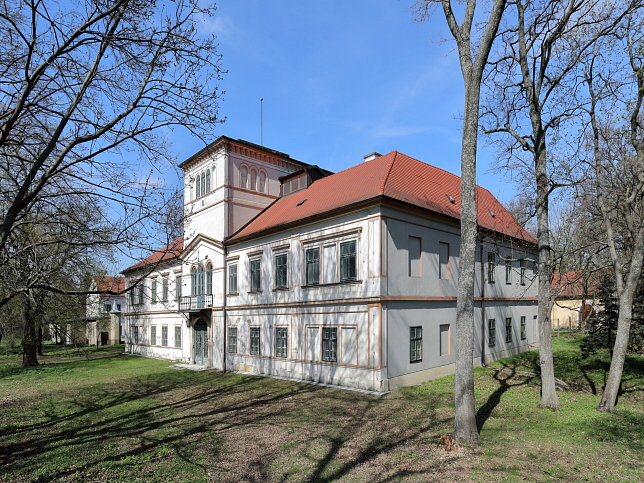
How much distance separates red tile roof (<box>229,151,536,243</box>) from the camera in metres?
17.1

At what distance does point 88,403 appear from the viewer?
50.2 feet

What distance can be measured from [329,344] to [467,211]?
381 inches

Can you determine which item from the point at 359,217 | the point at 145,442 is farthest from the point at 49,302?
the point at 359,217

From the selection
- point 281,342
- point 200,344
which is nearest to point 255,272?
point 281,342

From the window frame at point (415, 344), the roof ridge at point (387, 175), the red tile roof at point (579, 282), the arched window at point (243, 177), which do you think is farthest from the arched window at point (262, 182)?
the red tile roof at point (579, 282)

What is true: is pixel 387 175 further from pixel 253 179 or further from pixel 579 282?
pixel 253 179

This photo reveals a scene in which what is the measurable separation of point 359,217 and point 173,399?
988 cm

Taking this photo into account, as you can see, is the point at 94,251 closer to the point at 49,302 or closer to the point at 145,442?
the point at 49,302

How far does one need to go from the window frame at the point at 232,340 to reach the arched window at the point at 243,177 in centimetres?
821

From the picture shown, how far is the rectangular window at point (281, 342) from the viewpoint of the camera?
19.5 m

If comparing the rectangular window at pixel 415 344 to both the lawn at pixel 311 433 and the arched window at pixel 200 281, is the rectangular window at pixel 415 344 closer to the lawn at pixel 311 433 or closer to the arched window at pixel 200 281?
the lawn at pixel 311 433

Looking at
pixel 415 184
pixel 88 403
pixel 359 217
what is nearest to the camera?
pixel 88 403

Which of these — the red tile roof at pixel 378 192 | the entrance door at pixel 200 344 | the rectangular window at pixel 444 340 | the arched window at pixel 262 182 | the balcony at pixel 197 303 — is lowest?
the entrance door at pixel 200 344

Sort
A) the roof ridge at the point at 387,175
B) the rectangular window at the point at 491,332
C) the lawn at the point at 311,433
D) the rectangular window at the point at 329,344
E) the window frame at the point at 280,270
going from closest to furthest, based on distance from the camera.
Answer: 1. the lawn at the point at 311,433
2. the roof ridge at the point at 387,175
3. the rectangular window at the point at 329,344
4. the window frame at the point at 280,270
5. the rectangular window at the point at 491,332
